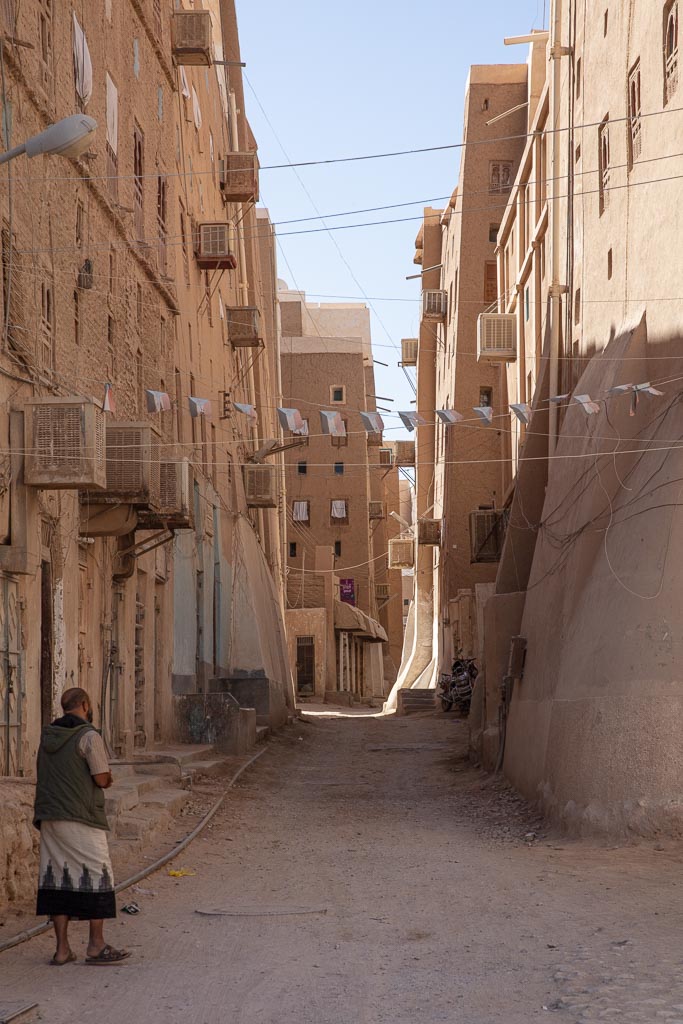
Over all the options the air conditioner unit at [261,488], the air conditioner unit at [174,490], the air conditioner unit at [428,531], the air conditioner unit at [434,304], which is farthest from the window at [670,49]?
the air conditioner unit at [434,304]

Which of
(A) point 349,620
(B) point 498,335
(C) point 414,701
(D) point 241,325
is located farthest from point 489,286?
(A) point 349,620

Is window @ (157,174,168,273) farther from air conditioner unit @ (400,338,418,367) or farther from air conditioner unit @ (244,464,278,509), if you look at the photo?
air conditioner unit @ (400,338,418,367)

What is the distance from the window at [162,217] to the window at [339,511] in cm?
3927

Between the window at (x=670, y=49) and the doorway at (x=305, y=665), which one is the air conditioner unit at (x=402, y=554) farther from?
the window at (x=670, y=49)

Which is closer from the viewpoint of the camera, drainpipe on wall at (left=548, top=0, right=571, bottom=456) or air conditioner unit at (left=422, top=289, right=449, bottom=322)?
drainpipe on wall at (left=548, top=0, right=571, bottom=456)

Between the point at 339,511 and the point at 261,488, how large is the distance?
89.4 feet

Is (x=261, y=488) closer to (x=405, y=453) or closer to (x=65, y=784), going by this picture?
(x=405, y=453)

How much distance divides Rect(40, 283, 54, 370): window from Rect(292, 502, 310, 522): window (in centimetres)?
4797

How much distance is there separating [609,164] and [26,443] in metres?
10.8

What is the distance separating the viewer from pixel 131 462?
1728cm

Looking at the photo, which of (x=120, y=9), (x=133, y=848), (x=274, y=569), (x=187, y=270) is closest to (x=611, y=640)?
(x=133, y=848)

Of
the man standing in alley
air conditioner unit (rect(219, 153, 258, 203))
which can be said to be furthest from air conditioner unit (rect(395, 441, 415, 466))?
the man standing in alley

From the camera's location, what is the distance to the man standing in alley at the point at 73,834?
25.8ft

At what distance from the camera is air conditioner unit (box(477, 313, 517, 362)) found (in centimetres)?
3338
